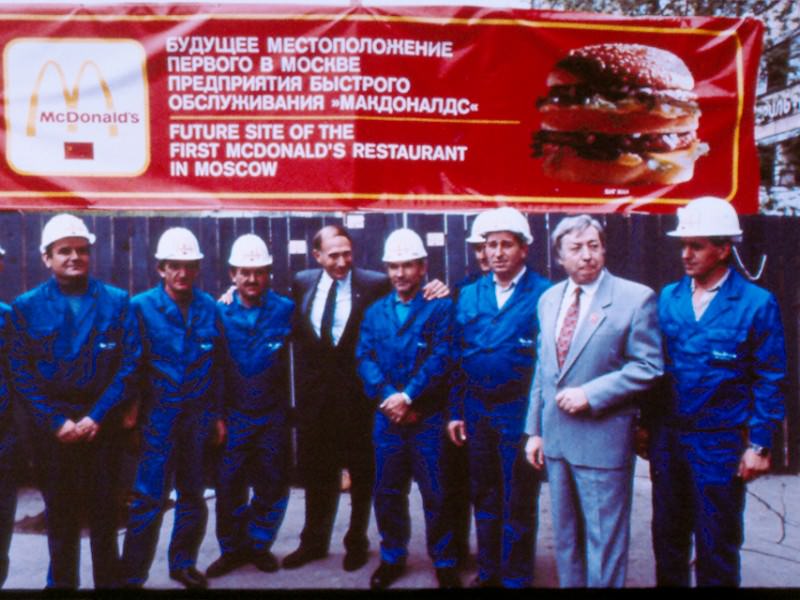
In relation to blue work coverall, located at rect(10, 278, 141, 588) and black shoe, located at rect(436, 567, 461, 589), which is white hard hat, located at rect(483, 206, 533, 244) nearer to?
black shoe, located at rect(436, 567, 461, 589)

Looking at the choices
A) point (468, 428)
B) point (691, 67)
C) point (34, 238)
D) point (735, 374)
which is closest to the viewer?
point (735, 374)

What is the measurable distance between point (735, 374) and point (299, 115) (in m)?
2.69

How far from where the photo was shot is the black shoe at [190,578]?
3.82 meters

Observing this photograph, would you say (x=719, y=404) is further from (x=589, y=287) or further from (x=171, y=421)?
(x=171, y=421)

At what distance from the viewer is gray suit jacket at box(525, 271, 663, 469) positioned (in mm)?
3227

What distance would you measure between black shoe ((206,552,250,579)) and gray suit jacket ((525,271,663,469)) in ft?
6.04

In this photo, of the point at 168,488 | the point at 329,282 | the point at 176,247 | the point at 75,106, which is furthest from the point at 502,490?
the point at 75,106

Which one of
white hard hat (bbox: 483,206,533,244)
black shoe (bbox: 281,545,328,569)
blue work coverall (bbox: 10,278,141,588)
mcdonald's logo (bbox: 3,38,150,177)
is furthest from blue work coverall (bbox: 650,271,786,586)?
mcdonald's logo (bbox: 3,38,150,177)

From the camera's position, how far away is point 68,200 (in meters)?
4.25

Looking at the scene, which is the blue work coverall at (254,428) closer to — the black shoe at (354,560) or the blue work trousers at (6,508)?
the black shoe at (354,560)

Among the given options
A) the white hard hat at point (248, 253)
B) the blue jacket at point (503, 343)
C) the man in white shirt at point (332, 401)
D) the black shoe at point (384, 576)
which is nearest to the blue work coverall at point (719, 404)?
the blue jacket at point (503, 343)

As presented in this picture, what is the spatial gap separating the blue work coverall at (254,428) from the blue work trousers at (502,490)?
3.51 feet

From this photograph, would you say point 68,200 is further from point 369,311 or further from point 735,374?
point 735,374

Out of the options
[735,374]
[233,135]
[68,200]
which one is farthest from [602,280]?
[68,200]
